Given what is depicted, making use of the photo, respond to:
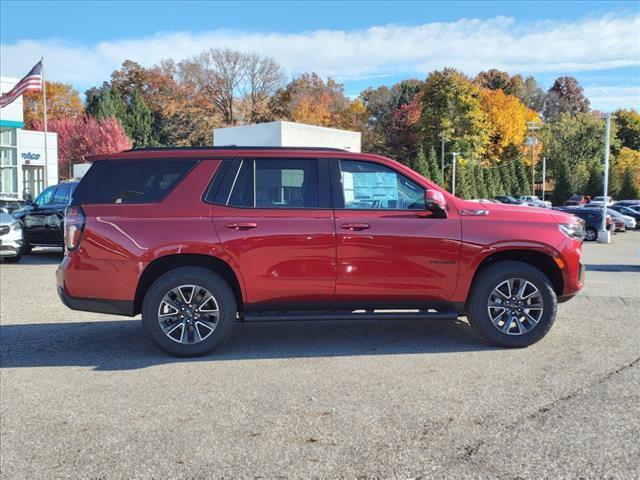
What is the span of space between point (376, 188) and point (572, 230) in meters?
2.01

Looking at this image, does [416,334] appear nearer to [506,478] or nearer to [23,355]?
[506,478]

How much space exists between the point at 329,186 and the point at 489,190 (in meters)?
66.1

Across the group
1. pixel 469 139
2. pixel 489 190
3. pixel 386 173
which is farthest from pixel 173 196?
pixel 489 190

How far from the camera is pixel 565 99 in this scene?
354ft

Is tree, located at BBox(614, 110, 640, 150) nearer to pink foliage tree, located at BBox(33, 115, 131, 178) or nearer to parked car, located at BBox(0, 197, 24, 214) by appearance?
pink foliage tree, located at BBox(33, 115, 131, 178)

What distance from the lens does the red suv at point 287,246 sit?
5.46 meters

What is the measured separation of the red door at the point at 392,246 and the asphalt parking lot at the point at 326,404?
62 cm

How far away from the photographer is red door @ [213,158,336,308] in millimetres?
5461

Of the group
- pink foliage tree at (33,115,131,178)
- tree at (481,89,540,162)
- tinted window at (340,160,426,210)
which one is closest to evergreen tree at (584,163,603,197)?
tree at (481,89,540,162)

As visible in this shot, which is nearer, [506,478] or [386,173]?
[506,478]

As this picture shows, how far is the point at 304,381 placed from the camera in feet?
16.0

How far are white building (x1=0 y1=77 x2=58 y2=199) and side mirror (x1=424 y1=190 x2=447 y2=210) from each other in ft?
113

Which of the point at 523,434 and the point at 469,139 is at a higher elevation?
the point at 469,139

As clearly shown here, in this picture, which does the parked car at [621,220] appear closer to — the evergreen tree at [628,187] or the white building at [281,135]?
the white building at [281,135]
